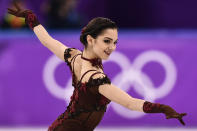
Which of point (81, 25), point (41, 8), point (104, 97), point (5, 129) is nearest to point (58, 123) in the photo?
point (104, 97)

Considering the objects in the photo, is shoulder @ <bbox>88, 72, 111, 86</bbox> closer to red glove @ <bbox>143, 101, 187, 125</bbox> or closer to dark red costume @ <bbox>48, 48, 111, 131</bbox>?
dark red costume @ <bbox>48, 48, 111, 131</bbox>

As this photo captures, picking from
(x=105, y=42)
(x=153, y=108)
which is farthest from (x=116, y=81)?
(x=153, y=108)

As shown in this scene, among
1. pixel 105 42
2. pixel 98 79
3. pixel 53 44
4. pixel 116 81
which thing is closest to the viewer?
pixel 98 79

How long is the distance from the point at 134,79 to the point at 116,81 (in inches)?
10.6

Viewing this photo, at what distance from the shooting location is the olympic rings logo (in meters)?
8.44

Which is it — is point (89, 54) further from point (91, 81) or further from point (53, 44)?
point (53, 44)

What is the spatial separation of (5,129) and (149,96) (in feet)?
7.05

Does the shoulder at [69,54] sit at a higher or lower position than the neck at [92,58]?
higher

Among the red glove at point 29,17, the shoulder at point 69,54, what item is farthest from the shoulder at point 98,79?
the red glove at point 29,17

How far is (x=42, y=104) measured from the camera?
336 inches

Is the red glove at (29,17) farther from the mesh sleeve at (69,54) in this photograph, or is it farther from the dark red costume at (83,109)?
the dark red costume at (83,109)

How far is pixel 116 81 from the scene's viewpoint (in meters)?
8.45

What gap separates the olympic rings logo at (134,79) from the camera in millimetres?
8438

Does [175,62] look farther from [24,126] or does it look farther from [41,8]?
[41,8]
